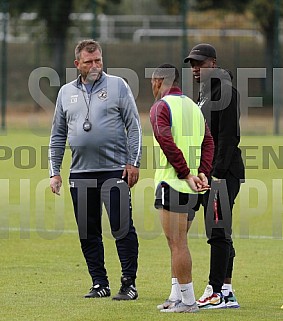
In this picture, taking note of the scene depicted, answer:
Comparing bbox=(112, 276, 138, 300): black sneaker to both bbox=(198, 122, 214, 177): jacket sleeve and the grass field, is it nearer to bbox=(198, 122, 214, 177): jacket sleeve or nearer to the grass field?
the grass field

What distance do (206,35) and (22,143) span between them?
28.6 ft

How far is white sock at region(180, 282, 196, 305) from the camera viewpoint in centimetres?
745

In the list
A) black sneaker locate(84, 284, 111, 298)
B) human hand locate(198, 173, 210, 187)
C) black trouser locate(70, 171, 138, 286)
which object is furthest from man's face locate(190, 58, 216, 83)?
black sneaker locate(84, 284, 111, 298)

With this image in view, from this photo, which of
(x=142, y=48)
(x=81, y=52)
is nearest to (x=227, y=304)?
(x=81, y=52)

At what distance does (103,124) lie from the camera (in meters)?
8.22

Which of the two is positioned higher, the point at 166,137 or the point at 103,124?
the point at 103,124

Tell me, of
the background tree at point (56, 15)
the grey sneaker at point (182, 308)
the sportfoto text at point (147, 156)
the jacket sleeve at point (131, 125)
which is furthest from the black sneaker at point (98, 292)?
the background tree at point (56, 15)

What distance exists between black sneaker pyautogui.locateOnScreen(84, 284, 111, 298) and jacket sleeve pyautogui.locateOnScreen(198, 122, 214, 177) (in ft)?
4.89

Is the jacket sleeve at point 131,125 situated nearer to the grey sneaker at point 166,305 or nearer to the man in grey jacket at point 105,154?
the man in grey jacket at point 105,154

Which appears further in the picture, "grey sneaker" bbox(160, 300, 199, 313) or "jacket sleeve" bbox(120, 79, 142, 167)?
"jacket sleeve" bbox(120, 79, 142, 167)

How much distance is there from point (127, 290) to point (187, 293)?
0.81 meters

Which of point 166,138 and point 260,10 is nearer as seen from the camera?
point 166,138

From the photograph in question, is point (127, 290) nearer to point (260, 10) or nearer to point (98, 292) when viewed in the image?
point (98, 292)

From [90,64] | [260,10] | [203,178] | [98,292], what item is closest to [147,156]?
[98,292]
